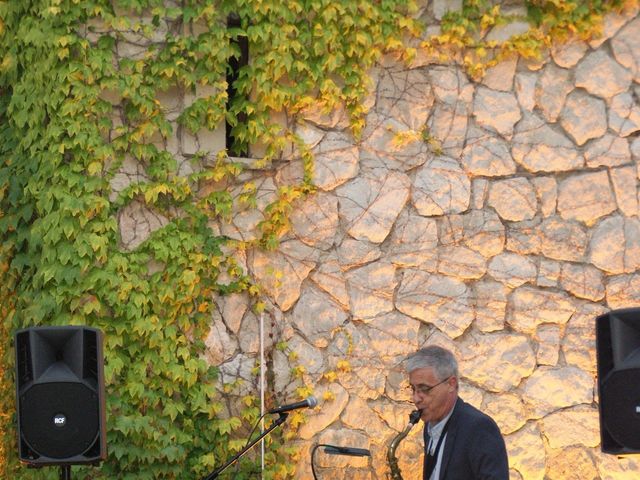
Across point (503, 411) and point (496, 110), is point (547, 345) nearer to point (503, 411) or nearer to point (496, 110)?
point (503, 411)

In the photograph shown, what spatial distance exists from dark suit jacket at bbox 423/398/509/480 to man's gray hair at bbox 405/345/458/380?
0.52ft

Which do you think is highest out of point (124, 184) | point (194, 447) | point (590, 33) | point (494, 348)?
point (590, 33)

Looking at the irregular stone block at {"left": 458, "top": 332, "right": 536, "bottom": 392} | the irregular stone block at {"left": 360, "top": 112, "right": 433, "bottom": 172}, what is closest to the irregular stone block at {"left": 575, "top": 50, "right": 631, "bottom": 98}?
the irregular stone block at {"left": 360, "top": 112, "right": 433, "bottom": 172}

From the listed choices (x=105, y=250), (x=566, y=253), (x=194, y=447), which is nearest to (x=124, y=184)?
(x=105, y=250)

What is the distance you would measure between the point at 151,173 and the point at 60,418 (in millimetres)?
1666

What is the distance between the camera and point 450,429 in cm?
470

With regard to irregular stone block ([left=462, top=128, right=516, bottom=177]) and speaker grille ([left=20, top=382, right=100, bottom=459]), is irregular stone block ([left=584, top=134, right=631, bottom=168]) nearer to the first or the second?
irregular stone block ([left=462, top=128, right=516, bottom=177])

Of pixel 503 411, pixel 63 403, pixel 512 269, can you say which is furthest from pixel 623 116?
pixel 63 403

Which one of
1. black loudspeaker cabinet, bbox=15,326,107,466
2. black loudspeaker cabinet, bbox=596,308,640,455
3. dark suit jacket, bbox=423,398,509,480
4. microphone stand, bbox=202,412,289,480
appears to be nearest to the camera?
black loudspeaker cabinet, bbox=596,308,640,455

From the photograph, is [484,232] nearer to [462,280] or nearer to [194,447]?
[462,280]

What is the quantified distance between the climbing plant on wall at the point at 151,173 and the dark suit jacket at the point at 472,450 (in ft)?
5.99

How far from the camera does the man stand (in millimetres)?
4566

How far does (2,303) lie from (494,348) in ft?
8.91

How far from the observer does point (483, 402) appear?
6605 mm
